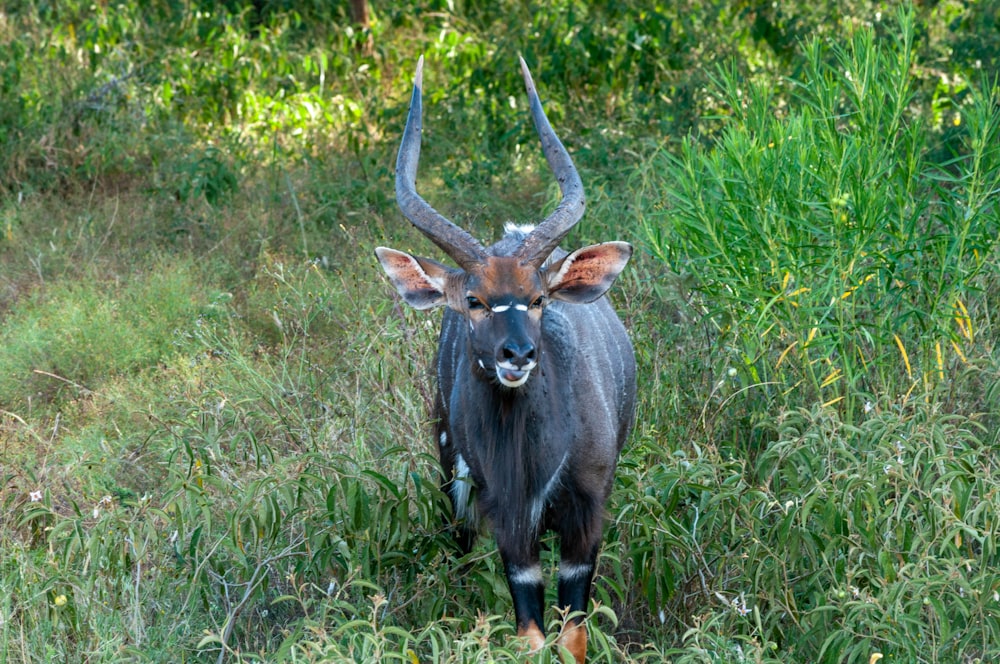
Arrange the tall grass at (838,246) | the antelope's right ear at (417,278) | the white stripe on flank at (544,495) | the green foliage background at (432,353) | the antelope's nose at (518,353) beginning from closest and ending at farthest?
the antelope's nose at (518,353) → the green foliage background at (432,353) → the white stripe on flank at (544,495) → the antelope's right ear at (417,278) → the tall grass at (838,246)

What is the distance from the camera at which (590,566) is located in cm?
464

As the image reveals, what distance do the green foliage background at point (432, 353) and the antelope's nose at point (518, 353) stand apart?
2.38ft

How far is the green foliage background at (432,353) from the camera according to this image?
14.4 feet

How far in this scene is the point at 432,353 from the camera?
19.9ft

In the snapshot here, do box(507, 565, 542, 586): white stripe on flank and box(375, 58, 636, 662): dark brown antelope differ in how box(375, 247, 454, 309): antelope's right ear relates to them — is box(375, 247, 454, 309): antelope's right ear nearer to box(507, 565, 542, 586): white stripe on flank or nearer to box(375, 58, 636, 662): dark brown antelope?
box(375, 58, 636, 662): dark brown antelope

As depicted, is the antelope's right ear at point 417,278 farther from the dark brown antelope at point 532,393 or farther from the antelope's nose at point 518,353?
the antelope's nose at point 518,353

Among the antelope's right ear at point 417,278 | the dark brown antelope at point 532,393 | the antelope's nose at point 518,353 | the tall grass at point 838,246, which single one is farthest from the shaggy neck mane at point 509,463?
the tall grass at point 838,246

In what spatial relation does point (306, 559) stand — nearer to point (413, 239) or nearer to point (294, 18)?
point (413, 239)

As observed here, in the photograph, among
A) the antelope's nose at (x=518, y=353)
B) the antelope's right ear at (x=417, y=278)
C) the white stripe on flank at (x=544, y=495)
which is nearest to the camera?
the antelope's nose at (x=518, y=353)

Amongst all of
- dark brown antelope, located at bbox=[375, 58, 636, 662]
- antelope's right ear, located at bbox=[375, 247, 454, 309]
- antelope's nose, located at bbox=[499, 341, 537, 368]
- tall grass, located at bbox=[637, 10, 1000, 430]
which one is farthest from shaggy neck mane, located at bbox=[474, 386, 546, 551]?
tall grass, located at bbox=[637, 10, 1000, 430]

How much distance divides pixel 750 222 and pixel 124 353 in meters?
3.35

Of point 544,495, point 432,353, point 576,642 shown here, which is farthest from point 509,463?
point 432,353

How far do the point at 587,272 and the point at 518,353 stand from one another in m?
0.60

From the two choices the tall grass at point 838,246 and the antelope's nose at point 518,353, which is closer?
the antelope's nose at point 518,353
